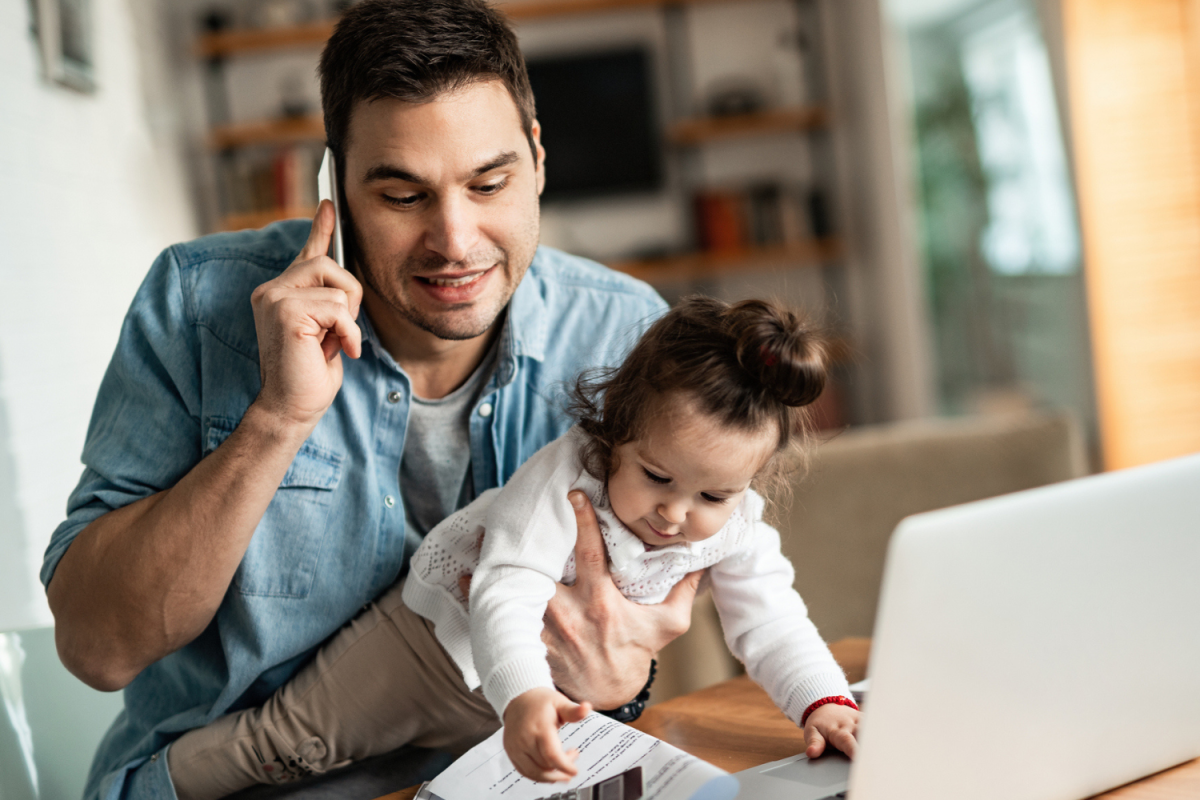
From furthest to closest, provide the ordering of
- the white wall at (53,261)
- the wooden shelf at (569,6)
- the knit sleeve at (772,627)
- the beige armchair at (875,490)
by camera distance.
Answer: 1. the wooden shelf at (569,6)
2. the beige armchair at (875,490)
3. the white wall at (53,261)
4. the knit sleeve at (772,627)

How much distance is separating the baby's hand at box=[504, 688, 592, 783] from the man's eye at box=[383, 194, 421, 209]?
0.60m

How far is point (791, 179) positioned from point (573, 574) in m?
4.30

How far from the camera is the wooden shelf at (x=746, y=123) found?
4668mm

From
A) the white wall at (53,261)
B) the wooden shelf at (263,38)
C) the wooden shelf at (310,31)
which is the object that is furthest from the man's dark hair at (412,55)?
the wooden shelf at (263,38)

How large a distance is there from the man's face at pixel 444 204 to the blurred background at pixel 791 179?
1.02 m

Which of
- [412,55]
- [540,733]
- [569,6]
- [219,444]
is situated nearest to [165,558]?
[219,444]

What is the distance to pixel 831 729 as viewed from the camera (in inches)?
34.4

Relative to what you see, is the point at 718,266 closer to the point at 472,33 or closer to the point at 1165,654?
the point at 472,33

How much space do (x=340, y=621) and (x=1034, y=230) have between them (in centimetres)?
352

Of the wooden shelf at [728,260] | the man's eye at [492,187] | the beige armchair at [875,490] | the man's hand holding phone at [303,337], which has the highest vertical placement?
the wooden shelf at [728,260]

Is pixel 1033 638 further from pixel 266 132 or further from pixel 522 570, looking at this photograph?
pixel 266 132

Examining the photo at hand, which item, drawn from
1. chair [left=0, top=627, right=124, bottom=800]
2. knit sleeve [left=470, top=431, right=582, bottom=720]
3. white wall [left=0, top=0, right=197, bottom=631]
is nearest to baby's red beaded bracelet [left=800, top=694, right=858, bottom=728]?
knit sleeve [left=470, top=431, right=582, bottom=720]

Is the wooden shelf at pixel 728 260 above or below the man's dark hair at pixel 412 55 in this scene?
below

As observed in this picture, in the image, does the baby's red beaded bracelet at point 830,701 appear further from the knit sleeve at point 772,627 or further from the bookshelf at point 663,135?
the bookshelf at point 663,135
